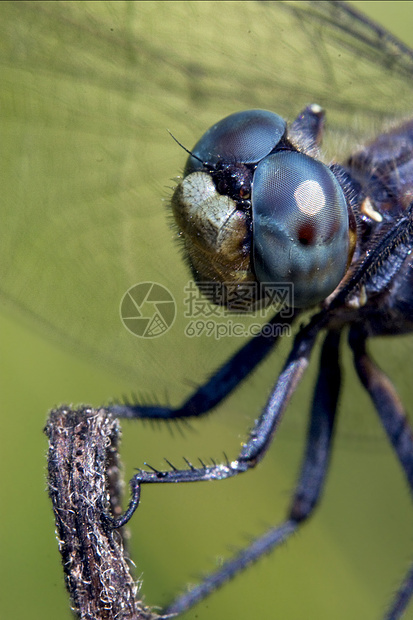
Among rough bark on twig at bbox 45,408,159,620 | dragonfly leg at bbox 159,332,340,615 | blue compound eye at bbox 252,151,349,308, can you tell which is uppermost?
blue compound eye at bbox 252,151,349,308

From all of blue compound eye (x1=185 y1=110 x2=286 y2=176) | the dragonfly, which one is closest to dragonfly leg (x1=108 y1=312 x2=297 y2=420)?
the dragonfly

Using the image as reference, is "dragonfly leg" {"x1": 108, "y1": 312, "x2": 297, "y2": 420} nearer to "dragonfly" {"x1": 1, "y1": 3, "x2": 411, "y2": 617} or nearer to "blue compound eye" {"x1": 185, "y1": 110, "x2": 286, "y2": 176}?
"dragonfly" {"x1": 1, "y1": 3, "x2": 411, "y2": 617}

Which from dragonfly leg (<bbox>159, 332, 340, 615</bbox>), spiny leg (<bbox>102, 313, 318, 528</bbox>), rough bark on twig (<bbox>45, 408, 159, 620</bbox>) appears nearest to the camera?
rough bark on twig (<bbox>45, 408, 159, 620</bbox>)

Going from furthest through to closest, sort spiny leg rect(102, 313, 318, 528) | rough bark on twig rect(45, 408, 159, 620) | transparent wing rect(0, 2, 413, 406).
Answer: transparent wing rect(0, 2, 413, 406)
spiny leg rect(102, 313, 318, 528)
rough bark on twig rect(45, 408, 159, 620)

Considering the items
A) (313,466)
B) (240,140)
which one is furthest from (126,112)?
(313,466)

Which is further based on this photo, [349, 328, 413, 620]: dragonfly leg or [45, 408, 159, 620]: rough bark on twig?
[349, 328, 413, 620]: dragonfly leg

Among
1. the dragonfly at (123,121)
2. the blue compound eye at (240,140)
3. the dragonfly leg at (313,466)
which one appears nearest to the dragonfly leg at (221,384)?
the dragonfly at (123,121)

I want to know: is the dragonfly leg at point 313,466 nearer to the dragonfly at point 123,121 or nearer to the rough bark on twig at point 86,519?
the dragonfly at point 123,121

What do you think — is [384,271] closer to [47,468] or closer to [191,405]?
[191,405]

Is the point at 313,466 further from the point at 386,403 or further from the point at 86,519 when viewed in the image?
the point at 86,519
